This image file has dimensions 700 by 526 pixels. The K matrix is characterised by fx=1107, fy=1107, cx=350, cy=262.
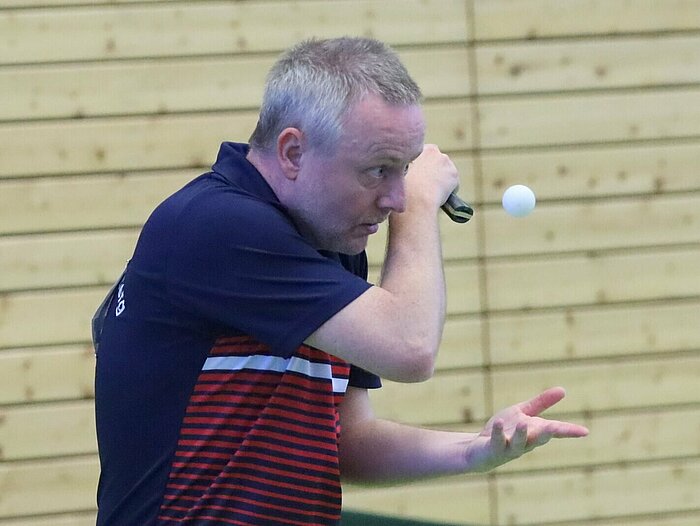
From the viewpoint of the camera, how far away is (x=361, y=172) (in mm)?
1828

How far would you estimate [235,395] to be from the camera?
1.77 m

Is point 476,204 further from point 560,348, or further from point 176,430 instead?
point 176,430

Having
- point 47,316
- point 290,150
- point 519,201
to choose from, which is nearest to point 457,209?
point 519,201

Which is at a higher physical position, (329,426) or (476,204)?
(476,204)

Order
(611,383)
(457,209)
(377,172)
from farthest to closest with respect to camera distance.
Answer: (611,383) < (457,209) < (377,172)

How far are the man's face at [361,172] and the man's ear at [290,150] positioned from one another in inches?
0.6

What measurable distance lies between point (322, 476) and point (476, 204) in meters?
2.32

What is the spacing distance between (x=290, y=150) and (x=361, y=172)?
5.1 inches

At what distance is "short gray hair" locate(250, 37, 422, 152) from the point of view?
1811mm

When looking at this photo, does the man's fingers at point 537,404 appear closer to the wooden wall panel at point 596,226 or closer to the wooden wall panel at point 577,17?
the wooden wall panel at point 596,226

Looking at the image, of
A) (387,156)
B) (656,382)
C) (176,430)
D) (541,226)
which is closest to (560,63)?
(541,226)

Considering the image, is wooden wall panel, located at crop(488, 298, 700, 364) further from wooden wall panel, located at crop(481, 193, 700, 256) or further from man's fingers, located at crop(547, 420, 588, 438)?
man's fingers, located at crop(547, 420, 588, 438)

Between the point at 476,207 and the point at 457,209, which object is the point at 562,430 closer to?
the point at 457,209

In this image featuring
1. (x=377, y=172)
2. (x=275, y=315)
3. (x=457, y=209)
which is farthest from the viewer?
(x=457, y=209)
